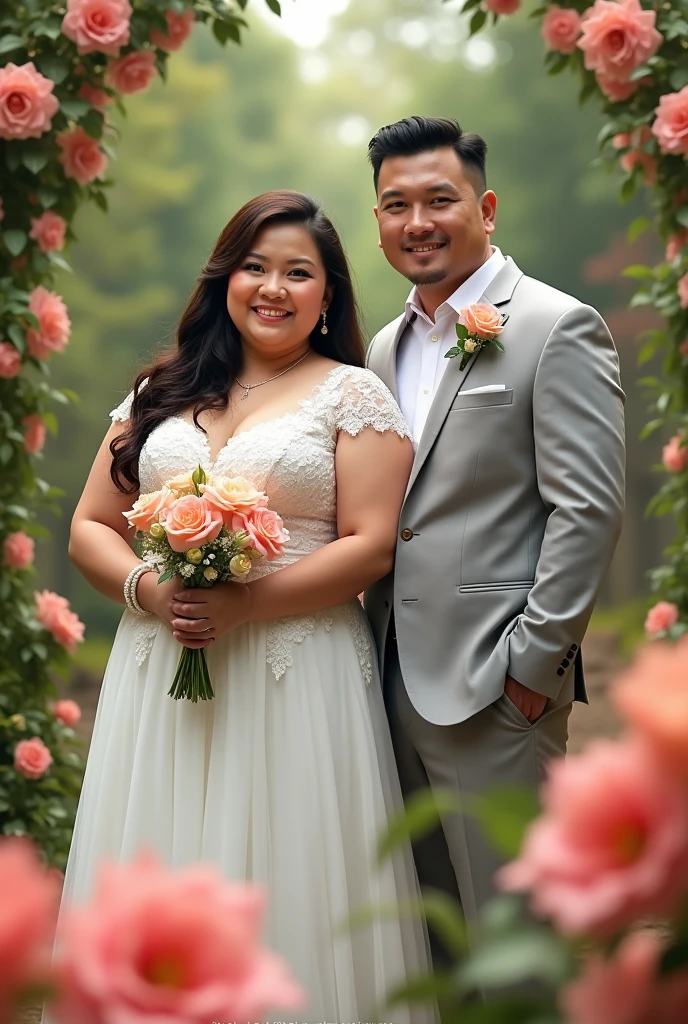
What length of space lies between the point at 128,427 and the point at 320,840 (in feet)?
3.51

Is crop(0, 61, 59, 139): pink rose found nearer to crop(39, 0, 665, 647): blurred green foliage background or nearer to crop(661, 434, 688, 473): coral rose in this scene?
crop(661, 434, 688, 473): coral rose

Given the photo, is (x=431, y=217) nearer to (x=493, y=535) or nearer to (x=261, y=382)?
(x=261, y=382)

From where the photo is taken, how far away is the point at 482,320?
2.59 metres

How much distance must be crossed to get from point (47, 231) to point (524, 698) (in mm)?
1999

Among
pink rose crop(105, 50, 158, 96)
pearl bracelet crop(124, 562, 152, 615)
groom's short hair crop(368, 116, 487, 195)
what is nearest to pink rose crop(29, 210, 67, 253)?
pink rose crop(105, 50, 158, 96)

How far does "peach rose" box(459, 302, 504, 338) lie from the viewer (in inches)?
102

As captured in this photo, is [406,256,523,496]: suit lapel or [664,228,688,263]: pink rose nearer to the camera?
[406,256,523,496]: suit lapel

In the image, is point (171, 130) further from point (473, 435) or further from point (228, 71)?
point (473, 435)

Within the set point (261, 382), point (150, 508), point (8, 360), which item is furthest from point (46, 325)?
point (150, 508)

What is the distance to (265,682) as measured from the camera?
2.50 metres

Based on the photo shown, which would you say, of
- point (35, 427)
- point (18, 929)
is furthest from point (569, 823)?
point (35, 427)

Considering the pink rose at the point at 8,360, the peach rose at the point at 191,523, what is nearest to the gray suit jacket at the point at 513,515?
the peach rose at the point at 191,523

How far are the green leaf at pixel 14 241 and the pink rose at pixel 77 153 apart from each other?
0.83 feet

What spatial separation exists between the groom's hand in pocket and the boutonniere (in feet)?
2.38
